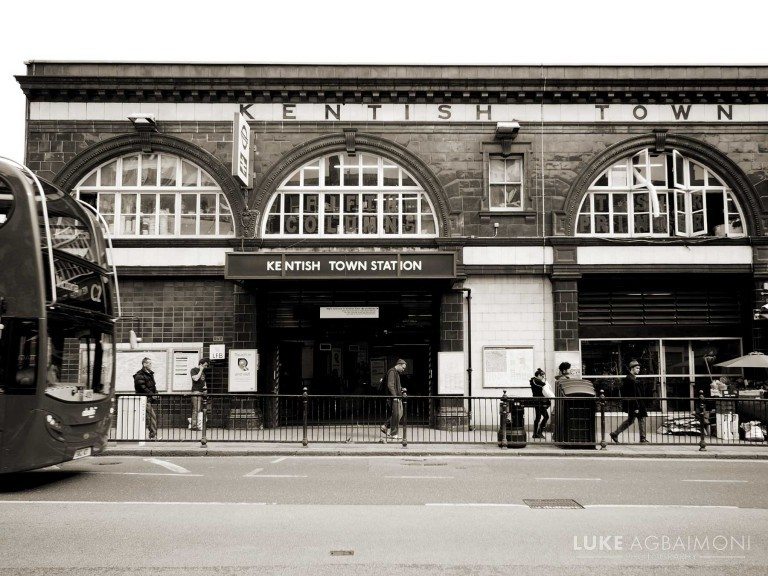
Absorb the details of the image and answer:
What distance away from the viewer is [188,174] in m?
19.8

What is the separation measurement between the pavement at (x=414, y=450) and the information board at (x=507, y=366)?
3.82 m

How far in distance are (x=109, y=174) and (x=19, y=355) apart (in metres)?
11.5

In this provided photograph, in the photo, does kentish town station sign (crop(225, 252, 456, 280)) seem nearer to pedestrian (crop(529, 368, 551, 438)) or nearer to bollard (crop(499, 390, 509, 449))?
pedestrian (crop(529, 368, 551, 438))

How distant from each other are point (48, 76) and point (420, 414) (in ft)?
45.9

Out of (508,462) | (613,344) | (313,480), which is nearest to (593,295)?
(613,344)

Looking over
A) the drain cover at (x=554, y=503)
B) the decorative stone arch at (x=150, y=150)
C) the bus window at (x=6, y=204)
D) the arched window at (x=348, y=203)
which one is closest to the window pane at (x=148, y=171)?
Answer: the decorative stone arch at (x=150, y=150)

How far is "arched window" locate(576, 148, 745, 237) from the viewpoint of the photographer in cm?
1973

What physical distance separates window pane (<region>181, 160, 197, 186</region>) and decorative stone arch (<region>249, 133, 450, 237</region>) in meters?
1.95

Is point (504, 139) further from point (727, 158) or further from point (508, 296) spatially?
point (727, 158)

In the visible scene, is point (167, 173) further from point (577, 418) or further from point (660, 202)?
point (660, 202)

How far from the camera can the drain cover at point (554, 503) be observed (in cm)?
877

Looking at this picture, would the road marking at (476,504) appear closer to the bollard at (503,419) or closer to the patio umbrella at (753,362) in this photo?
the bollard at (503,419)

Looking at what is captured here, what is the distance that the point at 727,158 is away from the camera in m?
19.7

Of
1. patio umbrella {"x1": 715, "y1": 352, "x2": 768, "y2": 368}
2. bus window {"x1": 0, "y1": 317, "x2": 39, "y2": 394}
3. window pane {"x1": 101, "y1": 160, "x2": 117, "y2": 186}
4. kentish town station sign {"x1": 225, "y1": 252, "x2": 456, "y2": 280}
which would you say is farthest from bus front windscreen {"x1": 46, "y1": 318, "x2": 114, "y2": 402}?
patio umbrella {"x1": 715, "y1": 352, "x2": 768, "y2": 368}
